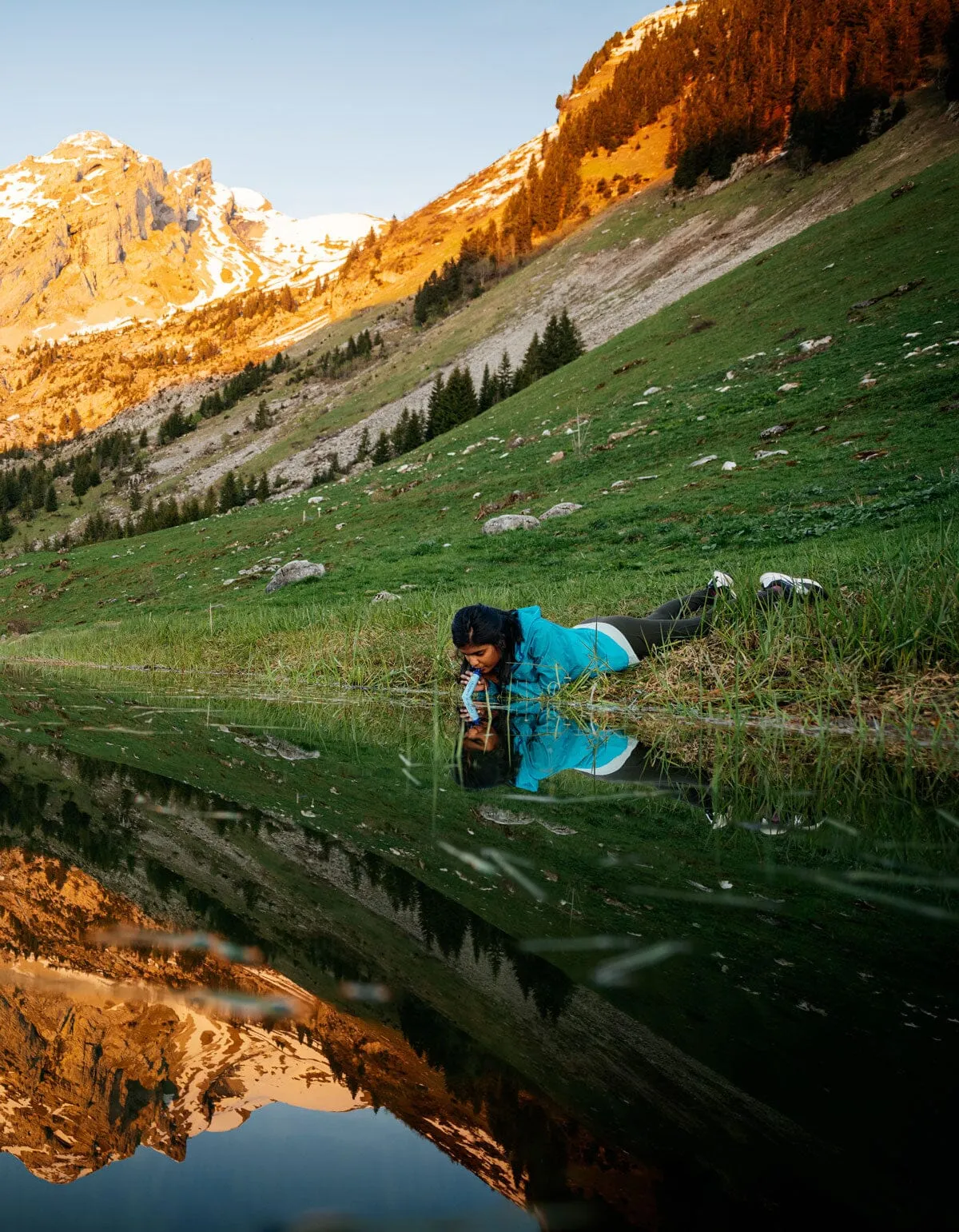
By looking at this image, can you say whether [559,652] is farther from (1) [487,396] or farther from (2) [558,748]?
(1) [487,396]

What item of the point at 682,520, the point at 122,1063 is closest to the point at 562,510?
the point at 682,520

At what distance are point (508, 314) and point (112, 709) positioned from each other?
55.3 m

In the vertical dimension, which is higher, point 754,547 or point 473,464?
point 473,464

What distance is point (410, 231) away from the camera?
125125 mm

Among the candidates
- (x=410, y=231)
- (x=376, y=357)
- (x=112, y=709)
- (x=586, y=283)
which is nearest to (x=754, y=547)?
(x=112, y=709)

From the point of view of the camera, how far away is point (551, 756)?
14.6 ft

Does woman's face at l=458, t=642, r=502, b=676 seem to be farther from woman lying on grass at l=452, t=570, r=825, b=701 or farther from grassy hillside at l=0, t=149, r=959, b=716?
grassy hillside at l=0, t=149, r=959, b=716

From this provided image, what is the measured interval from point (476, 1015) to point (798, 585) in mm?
5561

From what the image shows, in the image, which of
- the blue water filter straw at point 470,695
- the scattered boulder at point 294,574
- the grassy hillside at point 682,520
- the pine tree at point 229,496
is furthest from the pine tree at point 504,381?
the blue water filter straw at point 470,695

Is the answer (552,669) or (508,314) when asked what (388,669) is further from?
(508,314)

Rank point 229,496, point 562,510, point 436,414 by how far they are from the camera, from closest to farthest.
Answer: point 562,510
point 436,414
point 229,496

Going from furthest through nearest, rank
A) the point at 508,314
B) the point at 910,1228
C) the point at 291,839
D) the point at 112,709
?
the point at 508,314, the point at 112,709, the point at 291,839, the point at 910,1228

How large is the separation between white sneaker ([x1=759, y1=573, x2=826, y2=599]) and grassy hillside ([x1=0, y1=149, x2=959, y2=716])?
0.58ft

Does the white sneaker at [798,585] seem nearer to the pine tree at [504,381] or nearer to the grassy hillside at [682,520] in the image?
the grassy hillside at [682,520]
